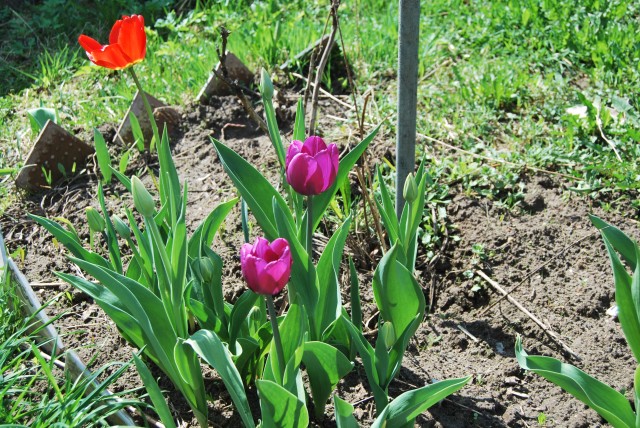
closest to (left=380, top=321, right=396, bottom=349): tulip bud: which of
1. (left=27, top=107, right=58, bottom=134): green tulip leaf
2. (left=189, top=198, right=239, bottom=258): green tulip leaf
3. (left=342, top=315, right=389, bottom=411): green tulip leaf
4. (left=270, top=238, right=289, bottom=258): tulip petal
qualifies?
(left=342, top=315, right=389, bottom=411): green tulip leaf

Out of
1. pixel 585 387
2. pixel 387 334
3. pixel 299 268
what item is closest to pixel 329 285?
pixel 299 268

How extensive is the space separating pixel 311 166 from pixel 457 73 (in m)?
1.87

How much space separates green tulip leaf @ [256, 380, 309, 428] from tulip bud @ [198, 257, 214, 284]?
455mm

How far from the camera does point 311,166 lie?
161 centimetres

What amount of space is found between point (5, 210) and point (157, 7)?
193 cm

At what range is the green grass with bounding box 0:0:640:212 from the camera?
9.34 feet

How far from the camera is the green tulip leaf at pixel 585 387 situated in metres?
1.62

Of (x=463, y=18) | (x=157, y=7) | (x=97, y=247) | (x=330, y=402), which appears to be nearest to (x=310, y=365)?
(x=330, y=402)

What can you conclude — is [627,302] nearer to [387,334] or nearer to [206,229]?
[387,334]

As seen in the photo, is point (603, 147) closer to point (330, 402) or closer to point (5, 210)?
point (330, 402)

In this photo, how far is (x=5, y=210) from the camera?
2961mm

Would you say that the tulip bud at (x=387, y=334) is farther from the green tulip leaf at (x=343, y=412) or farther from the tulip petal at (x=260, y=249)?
the tulip petal at (x=260, y=249)

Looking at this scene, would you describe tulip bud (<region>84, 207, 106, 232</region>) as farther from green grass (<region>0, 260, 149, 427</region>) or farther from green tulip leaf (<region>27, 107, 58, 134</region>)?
green tulip leaf (<region>27, 107, 58, 134</region>)

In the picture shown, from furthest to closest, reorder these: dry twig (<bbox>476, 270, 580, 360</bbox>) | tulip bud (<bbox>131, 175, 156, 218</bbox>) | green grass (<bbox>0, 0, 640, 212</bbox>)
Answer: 1. green grass (<bbox>0, 0, 640, 212</bbox>)
2. dry twig (<bbox>476, 270, 580, 360</bbox>)
3. tulip bud (<bbox>131, 175, 156, 218</bbox>)
